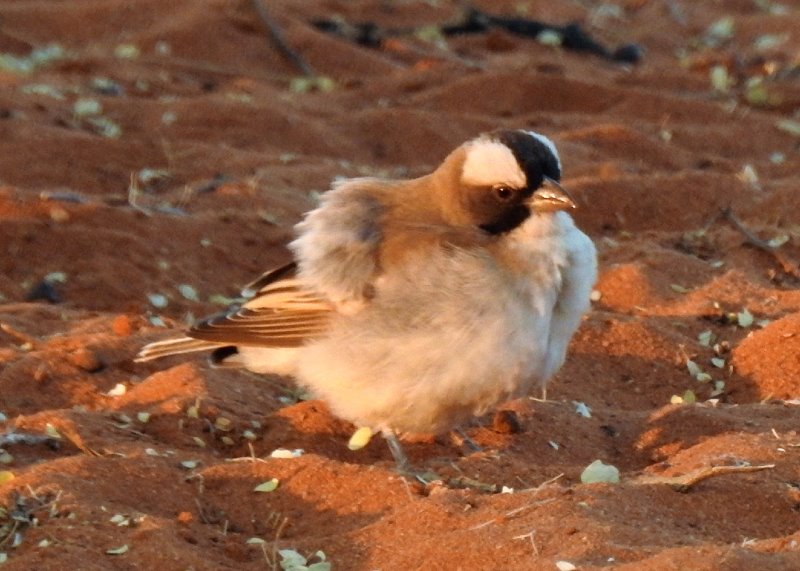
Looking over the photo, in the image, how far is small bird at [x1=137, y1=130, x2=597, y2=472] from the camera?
5555mm

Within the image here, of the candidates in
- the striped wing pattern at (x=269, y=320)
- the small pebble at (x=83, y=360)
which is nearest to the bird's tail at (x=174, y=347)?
the striped wing pattern at (x=269, y=320)

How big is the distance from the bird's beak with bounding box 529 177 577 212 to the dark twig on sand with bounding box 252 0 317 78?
25.1ft

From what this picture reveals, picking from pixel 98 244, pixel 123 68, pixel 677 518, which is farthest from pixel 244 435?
pixel 123 68

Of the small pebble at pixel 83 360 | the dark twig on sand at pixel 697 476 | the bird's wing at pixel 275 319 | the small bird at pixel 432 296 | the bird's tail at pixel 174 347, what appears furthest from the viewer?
the small pebble at pixel 83 360

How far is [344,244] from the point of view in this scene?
5996 millimetres

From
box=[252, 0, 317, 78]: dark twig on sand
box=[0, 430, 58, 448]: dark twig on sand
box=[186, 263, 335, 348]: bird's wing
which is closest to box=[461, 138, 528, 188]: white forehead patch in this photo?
box=[186, 263, 335, 348]: bird's wing

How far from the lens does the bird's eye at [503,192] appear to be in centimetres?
585

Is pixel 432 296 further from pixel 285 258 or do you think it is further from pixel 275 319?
pixel 285 258

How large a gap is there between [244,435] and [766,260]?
11.4ft

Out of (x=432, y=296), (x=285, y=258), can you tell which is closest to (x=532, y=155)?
(x=432, y=296)

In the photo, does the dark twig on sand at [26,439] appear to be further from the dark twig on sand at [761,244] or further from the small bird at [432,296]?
the dark twig on sand at [761,244]

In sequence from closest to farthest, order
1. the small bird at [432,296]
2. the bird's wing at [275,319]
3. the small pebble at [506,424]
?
1. the small bird at [432,296]
2. the bird's wing at [275,319]
3. the small pebble at [506,424]

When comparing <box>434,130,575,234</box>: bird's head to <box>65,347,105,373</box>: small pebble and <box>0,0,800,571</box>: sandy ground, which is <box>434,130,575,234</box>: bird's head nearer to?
<box>0,0,800,571</box>: sandy ground

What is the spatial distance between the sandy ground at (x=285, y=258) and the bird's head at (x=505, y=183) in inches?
33.8
